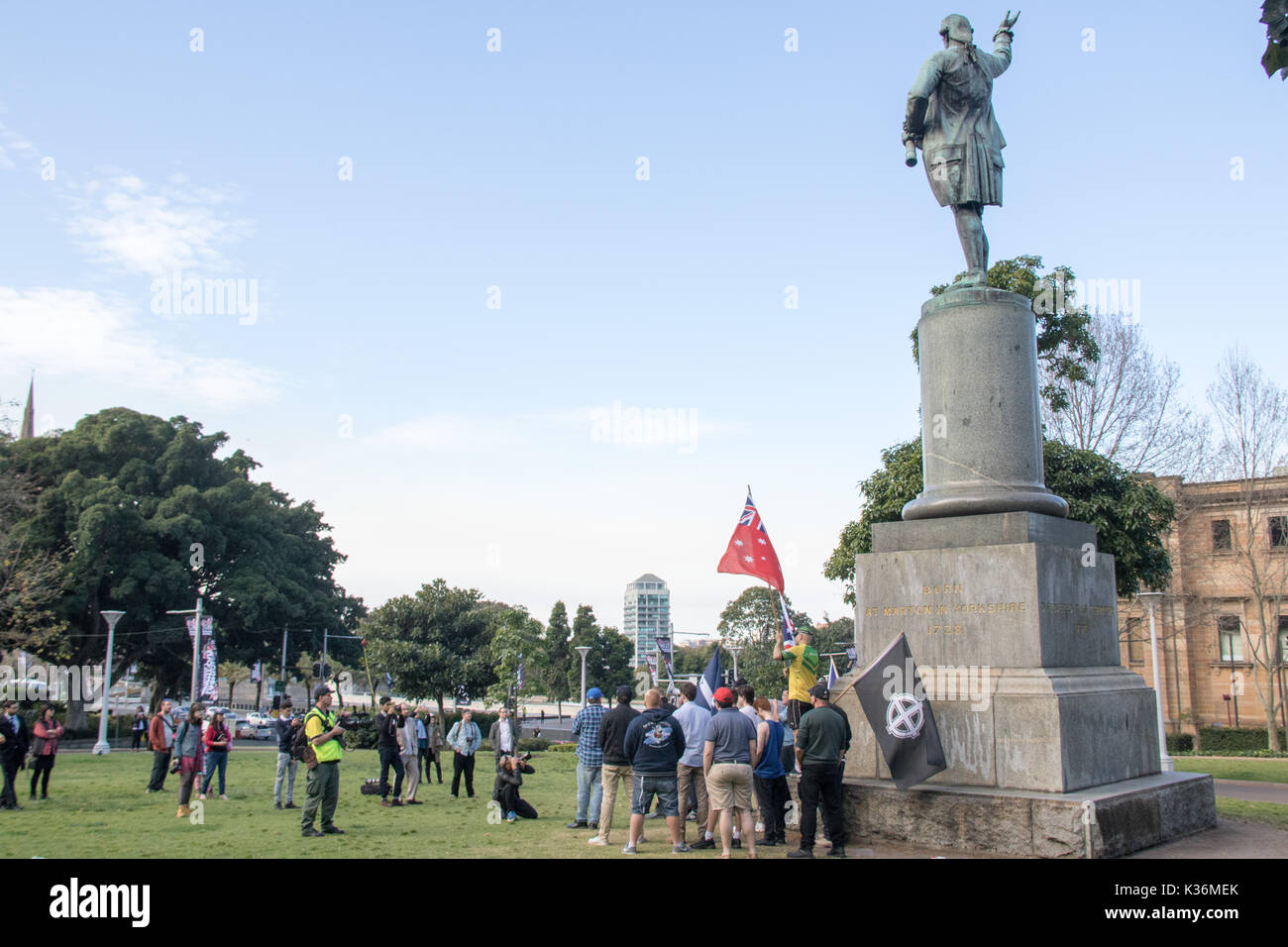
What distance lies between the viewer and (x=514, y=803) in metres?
14.1

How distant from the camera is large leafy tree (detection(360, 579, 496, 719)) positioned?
39281 millimetres

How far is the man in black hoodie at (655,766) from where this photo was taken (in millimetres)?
10008

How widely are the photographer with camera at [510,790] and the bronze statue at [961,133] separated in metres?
9.07

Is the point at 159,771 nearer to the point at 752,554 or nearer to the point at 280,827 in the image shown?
the point at 280,827

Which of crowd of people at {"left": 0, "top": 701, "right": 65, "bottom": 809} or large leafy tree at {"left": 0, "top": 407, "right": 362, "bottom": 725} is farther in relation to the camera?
large leafy tree at {"left": 0, "top": 407, "right": 362, "bottom": 725}

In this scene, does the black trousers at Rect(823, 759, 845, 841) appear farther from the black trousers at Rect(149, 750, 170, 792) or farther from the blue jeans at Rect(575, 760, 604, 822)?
the black trousers at Rect(149, 750, 170, 792)

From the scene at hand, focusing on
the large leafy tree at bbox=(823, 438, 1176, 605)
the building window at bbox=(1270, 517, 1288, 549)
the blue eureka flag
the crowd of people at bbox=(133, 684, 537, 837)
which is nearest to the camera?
the blue eureka flag

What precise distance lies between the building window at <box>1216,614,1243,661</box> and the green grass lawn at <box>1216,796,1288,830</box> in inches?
1525

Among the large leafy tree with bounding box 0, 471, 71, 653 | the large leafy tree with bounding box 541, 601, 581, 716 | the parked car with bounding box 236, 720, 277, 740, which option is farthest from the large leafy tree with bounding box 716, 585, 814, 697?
the large leafy tree with bounding box 0, 471, 71, 653

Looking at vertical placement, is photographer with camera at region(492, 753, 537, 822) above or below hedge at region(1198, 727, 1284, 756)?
above

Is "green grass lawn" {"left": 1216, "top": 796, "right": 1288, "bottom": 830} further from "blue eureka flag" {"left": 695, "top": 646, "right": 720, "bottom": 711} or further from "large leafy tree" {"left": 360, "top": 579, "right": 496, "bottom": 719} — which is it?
"large leafy tree" {"left": 360, "top": 579, "right": 496, "bottom": 719}

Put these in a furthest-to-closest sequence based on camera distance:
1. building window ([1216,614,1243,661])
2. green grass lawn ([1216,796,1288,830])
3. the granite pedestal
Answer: building window ([1216,614,1243,661]) → green grass lawn ([1216,796,1288,830]) → the granite pedestal

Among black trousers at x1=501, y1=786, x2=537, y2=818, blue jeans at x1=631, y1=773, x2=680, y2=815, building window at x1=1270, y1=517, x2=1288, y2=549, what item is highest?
building window at x1=1270, y1=517, x2=1288, y2=549

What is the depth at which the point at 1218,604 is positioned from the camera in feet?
155
